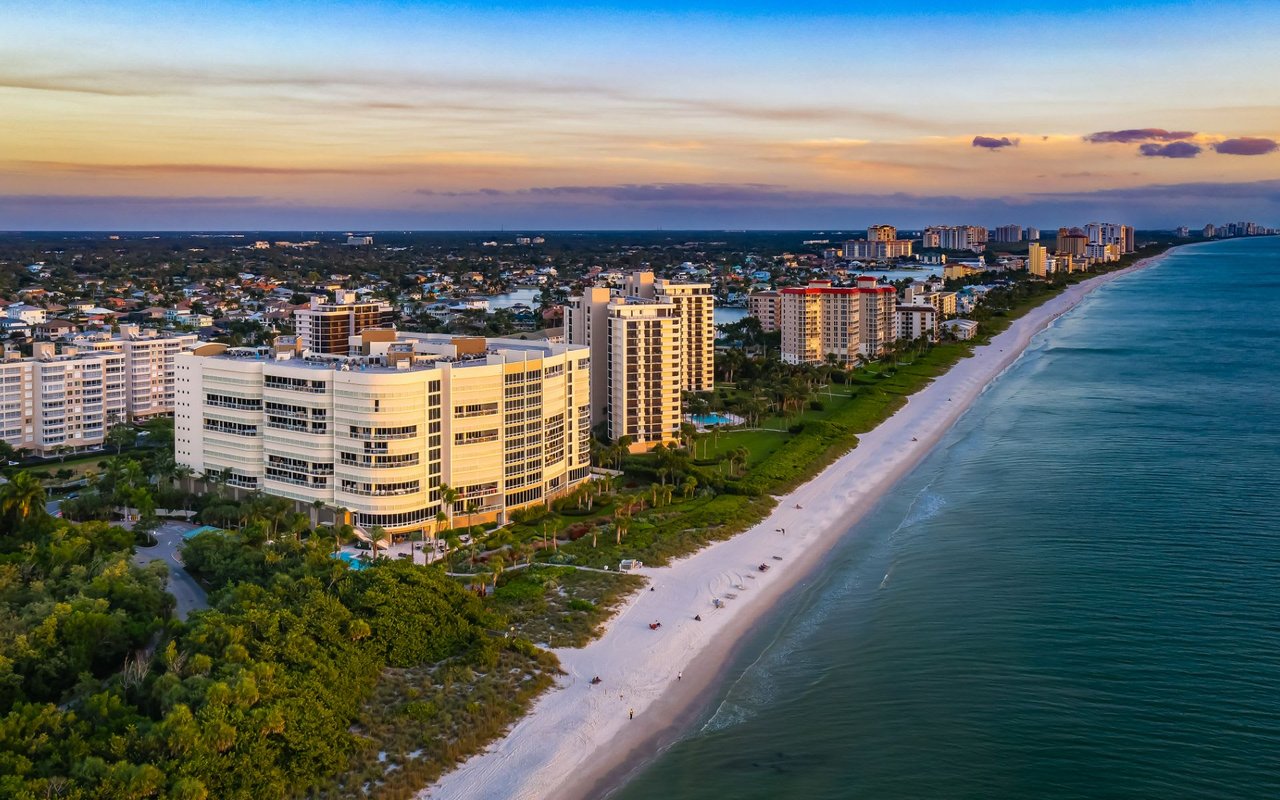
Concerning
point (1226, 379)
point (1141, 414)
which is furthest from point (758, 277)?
point (1141, 414)

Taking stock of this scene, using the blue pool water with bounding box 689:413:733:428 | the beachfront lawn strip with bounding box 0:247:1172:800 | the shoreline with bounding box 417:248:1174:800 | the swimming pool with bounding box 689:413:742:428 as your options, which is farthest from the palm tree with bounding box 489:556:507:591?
the blue pool water with bounding box 689:413:733:428

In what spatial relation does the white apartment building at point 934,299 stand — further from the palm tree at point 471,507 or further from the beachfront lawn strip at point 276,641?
the palm tree at point 471,507

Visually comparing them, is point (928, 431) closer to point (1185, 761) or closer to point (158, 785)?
point (1185, 761)

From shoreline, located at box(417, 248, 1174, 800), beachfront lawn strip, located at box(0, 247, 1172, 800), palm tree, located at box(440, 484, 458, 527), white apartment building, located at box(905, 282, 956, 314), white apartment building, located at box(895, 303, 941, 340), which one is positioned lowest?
shoreline, located at box(417, 248, 1174, 800)

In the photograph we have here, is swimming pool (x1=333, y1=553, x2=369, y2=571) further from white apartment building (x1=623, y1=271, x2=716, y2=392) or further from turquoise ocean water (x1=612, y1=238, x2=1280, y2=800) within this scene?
white apartment building (x1=623, y1=271, x2=716, y2=392)

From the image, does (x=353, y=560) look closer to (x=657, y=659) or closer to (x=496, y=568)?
(x=496, y=568)

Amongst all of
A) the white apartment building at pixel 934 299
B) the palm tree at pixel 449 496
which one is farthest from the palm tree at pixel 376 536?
the white apartment building at pixel 934 299
